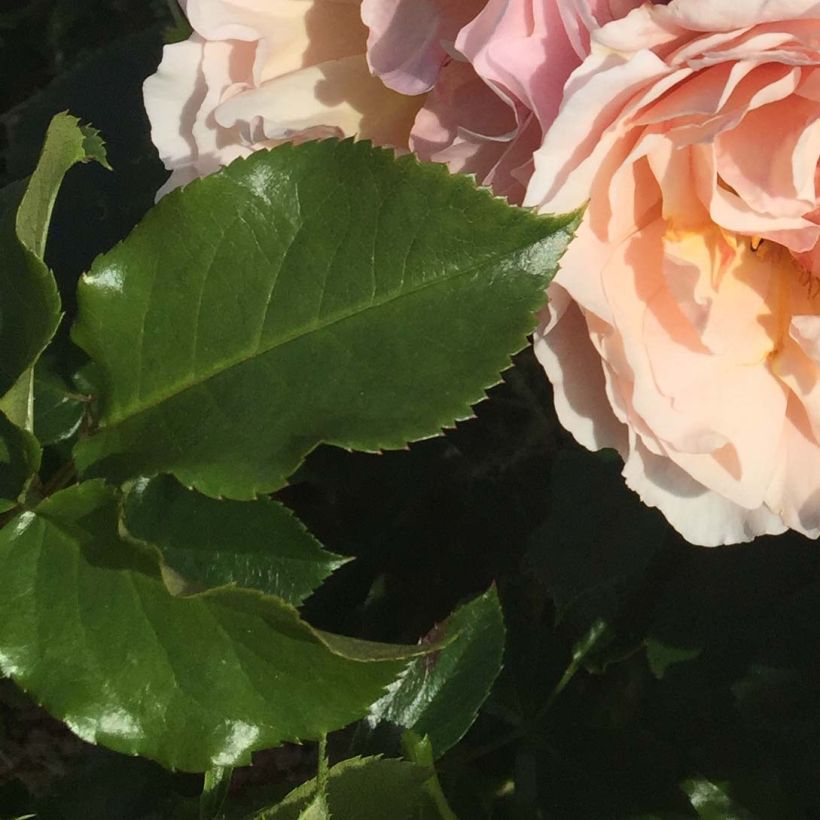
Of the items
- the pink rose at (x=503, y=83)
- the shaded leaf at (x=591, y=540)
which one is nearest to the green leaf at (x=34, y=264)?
the pink rose at (x=503, y=83)

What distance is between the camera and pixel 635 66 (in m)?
0.37

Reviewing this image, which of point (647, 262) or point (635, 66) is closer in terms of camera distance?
point (635, 66)

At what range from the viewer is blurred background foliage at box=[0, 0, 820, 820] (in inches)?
24.7

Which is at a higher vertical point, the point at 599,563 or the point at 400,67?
the point at 400,67

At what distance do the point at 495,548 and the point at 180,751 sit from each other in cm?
41

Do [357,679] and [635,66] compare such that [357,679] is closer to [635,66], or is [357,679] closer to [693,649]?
[635,66]

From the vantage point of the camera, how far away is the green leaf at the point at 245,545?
0.41 m

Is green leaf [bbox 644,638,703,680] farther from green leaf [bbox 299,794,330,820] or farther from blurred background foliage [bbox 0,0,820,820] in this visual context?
green leaf [bbox 299,794,330,820]

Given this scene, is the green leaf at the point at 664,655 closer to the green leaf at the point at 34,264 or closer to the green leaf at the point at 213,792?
the green leaf at the point at 213,792

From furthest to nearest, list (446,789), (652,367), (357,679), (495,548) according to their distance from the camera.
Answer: (495,548) < (446,789) < (652,367) < (357,679)

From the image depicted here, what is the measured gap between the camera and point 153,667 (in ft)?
1.26

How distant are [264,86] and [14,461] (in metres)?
0.18

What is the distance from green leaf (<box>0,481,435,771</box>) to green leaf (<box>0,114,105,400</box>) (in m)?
0.06

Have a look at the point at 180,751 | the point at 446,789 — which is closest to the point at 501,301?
the point at 180,751
